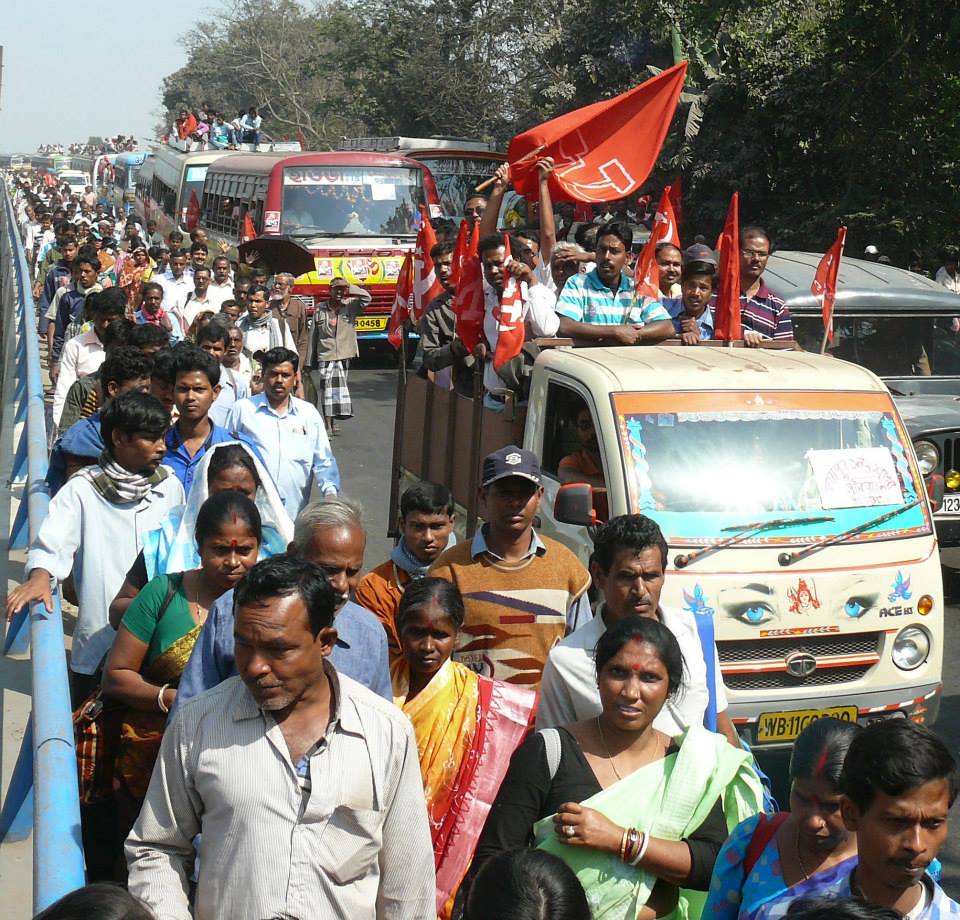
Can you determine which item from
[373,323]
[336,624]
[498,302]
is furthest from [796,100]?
[336,624]

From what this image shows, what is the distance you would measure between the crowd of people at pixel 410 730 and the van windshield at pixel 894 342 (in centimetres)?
367

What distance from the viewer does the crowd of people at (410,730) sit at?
2908mm

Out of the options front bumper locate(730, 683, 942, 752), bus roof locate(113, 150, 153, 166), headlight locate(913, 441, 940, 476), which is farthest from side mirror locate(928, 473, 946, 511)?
bus roof locate(113, 150, 153, 166)

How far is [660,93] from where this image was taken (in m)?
9.63

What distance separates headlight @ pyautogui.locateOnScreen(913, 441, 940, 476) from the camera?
9.00m

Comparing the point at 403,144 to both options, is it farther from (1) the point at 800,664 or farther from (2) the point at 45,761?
(2) the point at 45,761

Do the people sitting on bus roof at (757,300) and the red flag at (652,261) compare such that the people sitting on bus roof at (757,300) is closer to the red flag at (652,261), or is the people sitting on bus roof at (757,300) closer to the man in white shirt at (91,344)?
the red flag at (652,261)

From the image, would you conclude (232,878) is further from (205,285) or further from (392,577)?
(205,285)

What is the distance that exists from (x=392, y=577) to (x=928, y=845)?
2403 mm

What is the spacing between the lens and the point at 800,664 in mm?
5840

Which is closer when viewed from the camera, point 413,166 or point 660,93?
point 660,93

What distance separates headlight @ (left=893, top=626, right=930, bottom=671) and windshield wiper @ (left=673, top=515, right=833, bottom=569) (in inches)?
22.1

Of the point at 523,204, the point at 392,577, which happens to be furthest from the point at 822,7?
the point at 392,577

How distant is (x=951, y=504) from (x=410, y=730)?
268 inches
